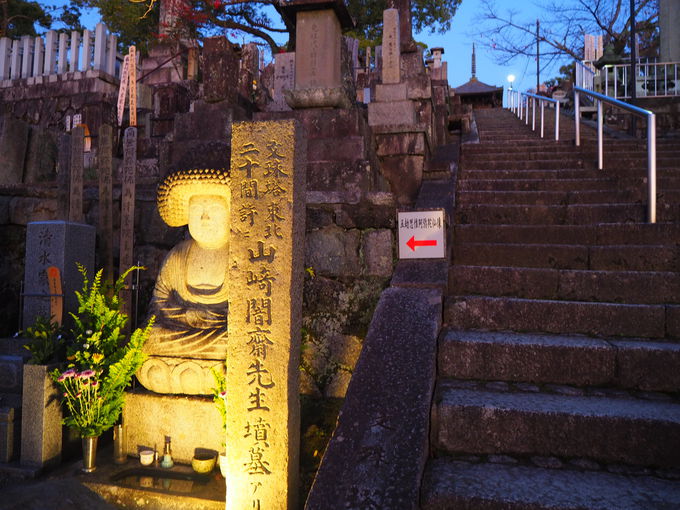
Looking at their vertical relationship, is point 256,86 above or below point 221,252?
above

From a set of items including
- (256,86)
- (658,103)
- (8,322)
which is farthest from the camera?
(658,103)

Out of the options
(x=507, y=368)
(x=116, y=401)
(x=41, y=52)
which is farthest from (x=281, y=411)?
(x=41, y=52)

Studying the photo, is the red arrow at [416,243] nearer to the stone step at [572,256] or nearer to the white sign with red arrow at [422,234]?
the white sign with red arrow at [422,234]

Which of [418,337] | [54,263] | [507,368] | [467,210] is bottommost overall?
[507,368]

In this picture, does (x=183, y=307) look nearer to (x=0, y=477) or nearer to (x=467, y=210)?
(x=0, y=477)

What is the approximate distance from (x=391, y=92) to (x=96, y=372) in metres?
5.18

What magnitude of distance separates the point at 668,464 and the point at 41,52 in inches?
813

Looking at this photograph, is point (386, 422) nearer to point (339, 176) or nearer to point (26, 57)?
point (339, 176)

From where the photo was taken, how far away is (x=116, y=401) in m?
3.42

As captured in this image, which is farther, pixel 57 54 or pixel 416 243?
pixel 57 54

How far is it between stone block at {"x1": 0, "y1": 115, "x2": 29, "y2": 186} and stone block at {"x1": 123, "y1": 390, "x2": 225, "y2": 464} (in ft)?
Result: 21.8

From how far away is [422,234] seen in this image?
3631 mm

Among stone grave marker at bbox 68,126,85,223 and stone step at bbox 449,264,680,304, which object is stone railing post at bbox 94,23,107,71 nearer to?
stone grave marker at bbox 68,126,85,223

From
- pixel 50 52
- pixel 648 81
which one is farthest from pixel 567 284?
pixel 50 52
